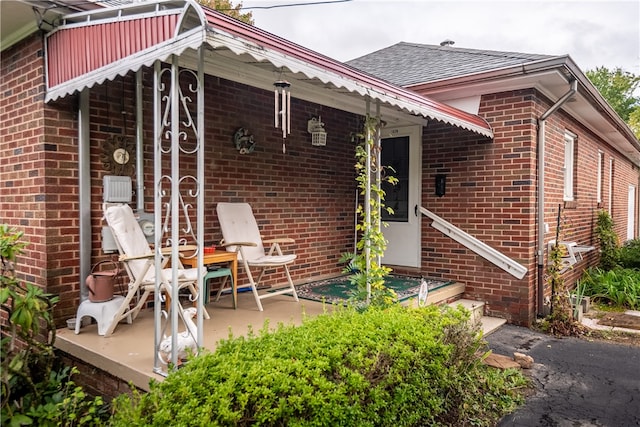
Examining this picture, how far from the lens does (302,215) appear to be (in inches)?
237

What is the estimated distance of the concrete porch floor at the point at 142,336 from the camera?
2881mm

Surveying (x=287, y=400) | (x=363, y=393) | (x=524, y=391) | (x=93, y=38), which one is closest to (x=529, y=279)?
(x=524, y=391)

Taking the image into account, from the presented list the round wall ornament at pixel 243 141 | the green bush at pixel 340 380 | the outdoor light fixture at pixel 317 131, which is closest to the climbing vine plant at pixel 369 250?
the green bush at pixel 340 380

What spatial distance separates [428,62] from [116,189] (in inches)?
217

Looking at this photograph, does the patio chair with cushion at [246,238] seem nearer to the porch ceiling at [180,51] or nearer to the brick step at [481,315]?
the porch ceiling at [180,51]

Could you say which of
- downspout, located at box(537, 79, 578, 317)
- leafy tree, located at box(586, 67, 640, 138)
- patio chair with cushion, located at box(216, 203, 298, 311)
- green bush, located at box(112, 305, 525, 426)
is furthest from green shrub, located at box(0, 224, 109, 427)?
leafy tree, located at box(586, 67, 640, 138)

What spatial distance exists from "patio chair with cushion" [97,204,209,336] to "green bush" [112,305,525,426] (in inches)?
39.9

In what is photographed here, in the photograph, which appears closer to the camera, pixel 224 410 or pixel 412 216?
pixel 224 410

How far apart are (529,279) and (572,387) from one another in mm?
1955

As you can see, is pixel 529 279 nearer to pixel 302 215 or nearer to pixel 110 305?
pixel 302 215

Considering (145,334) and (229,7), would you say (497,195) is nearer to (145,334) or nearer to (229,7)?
(145,334)

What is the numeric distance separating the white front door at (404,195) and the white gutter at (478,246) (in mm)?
270

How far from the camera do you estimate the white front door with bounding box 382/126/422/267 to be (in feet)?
20.9

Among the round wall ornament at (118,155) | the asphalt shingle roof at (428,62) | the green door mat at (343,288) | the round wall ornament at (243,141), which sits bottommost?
the green door mat at (343,288)
